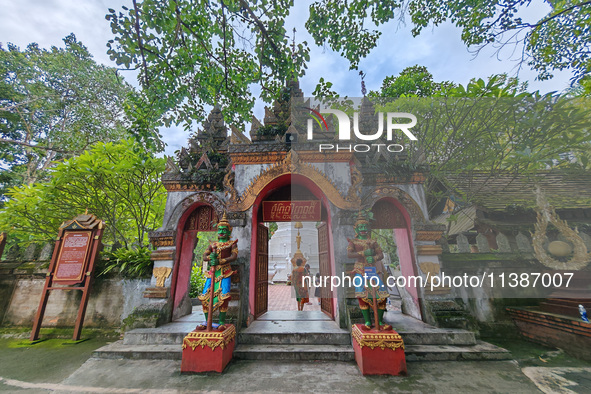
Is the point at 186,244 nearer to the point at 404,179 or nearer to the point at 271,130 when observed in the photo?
the point at 271,130

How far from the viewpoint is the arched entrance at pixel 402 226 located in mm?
6816

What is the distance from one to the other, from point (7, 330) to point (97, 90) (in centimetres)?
1735

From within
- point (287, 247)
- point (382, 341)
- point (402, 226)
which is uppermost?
point (287, 247)

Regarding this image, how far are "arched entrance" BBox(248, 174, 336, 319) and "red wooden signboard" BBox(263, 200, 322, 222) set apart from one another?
5.1 inches

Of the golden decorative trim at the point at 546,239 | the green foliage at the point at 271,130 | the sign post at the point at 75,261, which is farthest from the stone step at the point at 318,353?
the green foliage at the point at 271,130

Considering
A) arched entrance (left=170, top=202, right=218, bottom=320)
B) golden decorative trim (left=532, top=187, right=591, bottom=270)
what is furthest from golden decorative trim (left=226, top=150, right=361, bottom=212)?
golden decorative trim (left=532, top=187, right=591, bottom=270)

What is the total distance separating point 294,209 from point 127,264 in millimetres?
5534

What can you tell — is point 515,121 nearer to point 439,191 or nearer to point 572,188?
point 439,191

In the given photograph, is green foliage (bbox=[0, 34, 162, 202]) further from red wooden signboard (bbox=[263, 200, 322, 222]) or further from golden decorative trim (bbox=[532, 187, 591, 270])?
golden decorative trim (bbox=[532, 187, 591, 270])

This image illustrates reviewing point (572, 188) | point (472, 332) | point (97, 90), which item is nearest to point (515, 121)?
point (572, 188)

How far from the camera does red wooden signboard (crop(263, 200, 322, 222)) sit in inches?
285

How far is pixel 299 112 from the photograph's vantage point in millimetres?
7945

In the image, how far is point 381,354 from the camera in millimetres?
4117

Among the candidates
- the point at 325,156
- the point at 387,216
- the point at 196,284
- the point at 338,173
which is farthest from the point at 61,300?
the point at 387,216
